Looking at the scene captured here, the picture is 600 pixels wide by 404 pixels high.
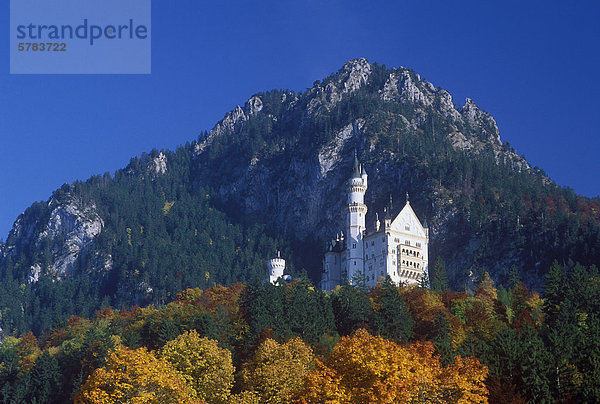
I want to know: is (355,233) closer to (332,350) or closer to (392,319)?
(392,319)

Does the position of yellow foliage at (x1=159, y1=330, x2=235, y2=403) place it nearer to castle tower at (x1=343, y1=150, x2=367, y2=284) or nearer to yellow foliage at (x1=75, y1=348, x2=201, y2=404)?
yellow foliage at (x1=75, y1=348, x2=201, y2=404)

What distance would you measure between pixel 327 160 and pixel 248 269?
109 feet

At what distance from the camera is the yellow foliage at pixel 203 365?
223 feet

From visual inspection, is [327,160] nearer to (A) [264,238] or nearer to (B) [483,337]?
(A) [264,238]

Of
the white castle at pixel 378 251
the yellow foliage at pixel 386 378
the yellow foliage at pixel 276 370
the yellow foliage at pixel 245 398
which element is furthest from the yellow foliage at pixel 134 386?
the white castle at pixel 378 251

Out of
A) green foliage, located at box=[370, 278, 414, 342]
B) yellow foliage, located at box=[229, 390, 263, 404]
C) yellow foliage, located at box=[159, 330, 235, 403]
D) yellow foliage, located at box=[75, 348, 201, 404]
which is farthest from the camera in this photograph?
green foliage, located at box=[370, 278, 414, 342]

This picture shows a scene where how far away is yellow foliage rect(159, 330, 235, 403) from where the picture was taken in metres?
67.9

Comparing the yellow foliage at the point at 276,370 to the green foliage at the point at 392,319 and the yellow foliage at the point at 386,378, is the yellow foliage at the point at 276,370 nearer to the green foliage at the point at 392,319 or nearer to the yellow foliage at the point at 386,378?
the yellow foliage at the point at 386,378

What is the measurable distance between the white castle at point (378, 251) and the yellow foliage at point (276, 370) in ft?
175

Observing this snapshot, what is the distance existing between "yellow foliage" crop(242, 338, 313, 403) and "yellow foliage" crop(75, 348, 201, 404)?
8802 millimetres

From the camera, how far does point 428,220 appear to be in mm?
161875

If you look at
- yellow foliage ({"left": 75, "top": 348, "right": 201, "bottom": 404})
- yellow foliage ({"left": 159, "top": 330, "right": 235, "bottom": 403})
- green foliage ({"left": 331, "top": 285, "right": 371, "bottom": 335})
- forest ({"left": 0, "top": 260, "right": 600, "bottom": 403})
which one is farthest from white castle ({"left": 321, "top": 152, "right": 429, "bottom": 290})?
yellow foliage ({"left": 75, "top": 348, "right": 201, "bottom": 404})

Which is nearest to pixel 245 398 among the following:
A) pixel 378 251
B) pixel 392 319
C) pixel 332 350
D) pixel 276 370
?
pixel 276 370

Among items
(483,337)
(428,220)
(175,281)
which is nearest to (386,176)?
(428,220)
